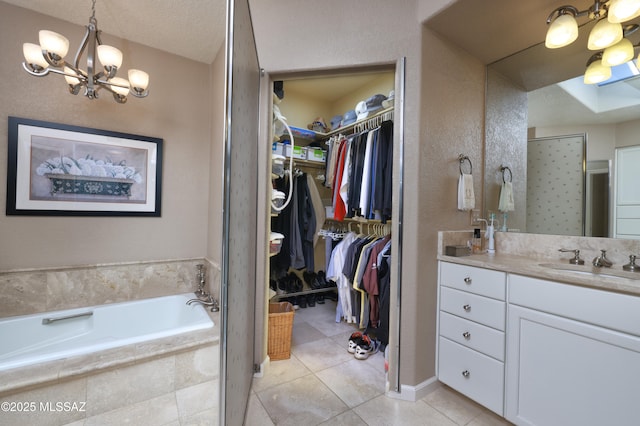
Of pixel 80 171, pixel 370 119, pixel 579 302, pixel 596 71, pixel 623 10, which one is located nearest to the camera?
pixel 579 302

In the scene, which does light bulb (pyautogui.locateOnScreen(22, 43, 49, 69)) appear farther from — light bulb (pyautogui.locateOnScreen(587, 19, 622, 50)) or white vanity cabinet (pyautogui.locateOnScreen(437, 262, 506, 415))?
light bulb (pyautogui.locateOnScreen(587, 19, 622, 50))

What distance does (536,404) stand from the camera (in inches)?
44.9

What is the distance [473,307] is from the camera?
4.56ft

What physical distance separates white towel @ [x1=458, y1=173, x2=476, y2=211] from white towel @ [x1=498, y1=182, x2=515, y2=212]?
1.30ft

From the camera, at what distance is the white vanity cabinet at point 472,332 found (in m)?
1.28

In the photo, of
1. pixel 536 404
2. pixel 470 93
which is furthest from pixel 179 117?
pixel 536 404

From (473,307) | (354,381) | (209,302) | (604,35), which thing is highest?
(604,35)

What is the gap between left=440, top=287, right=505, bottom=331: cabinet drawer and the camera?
1291mm

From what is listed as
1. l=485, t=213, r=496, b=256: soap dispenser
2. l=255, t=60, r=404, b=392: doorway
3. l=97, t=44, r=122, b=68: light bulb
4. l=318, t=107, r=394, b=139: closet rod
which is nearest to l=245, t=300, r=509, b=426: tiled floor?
l=255, t=60, r=404, b=392: doorway

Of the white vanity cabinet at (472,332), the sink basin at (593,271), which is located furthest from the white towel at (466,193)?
the sink basin at (593,271)

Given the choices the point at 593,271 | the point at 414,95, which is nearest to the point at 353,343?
the point at 593,271

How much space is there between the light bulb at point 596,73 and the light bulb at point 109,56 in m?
2.91

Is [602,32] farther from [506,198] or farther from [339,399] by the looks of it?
[339,399]

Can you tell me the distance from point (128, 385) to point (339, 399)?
1.20 metres
